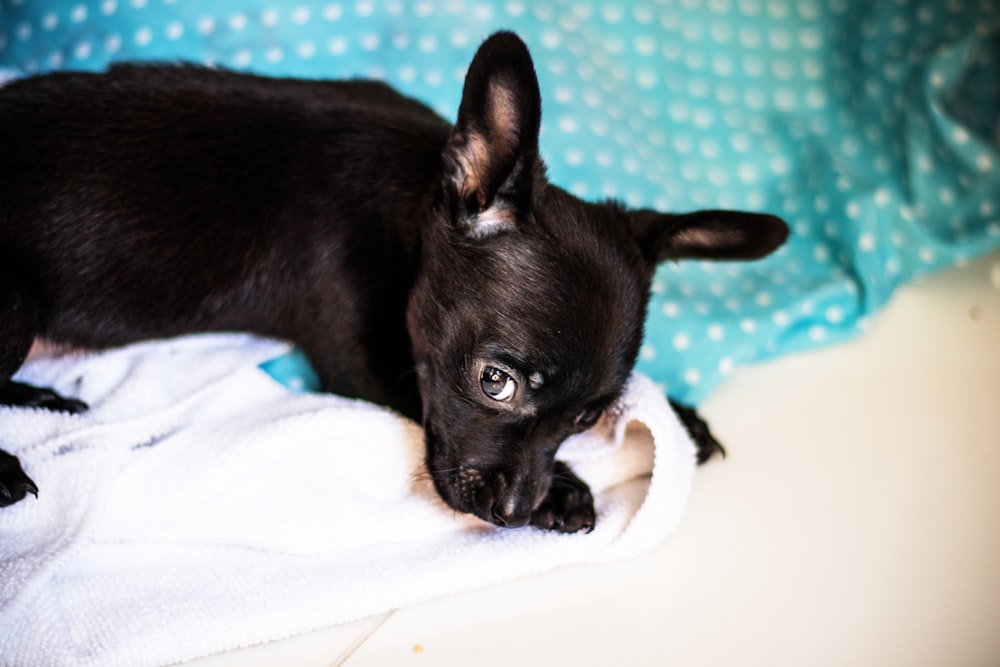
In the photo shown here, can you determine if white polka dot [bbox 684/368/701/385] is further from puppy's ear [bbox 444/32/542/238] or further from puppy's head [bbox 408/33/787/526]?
puppy's ear [bbox 444/32/542/238]

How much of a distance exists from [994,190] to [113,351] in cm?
286

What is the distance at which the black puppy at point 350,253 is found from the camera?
1.90 meters

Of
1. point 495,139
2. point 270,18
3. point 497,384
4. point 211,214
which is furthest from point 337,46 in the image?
point 497,384

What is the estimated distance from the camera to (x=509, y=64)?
167 centimetres

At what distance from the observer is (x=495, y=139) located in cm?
181

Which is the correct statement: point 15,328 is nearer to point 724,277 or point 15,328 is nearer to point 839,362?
point 724,277


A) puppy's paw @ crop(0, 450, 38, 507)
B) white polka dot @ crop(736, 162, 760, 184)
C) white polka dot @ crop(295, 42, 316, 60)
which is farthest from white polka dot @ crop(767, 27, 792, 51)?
puppy's paw @ crop(0, 450, 38, 507)

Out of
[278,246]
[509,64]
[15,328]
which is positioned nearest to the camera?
[509,64]

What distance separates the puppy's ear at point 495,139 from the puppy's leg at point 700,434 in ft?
2.68

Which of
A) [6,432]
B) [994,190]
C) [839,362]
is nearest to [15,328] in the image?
[6,432]

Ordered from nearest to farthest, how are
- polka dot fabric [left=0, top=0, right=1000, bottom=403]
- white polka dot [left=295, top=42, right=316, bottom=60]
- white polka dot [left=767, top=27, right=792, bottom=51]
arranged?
polka dot fabric [left=0, top=0, right=1000, bottom=403]
white polka dot [left=295, top=42, right=316, bottom=60]
white polka dot [left=767, top=27, right=792, bottom=51]

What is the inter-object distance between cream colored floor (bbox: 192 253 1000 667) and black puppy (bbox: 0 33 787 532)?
21 centimetres

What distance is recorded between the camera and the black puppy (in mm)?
1904

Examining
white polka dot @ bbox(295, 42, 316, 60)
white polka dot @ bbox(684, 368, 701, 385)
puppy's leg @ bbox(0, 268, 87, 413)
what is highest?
white polka dot @ bbox(295, 42, 316, 60)
